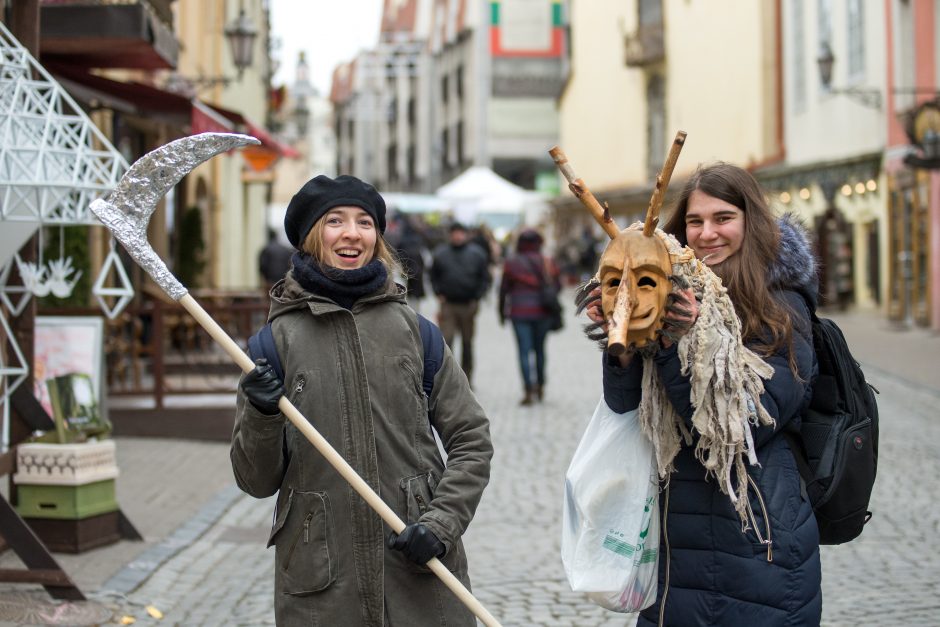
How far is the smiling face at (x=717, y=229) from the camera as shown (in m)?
3.47

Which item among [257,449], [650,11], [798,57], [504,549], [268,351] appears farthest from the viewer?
[650,11]

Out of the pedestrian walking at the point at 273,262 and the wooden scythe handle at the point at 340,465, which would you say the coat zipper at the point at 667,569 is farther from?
the pedestrian walking at the point at 273,262

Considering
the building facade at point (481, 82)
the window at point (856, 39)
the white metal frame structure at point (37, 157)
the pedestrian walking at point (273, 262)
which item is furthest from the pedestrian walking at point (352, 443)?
the building facade at point (481, 82)

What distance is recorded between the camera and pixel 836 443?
133 inches

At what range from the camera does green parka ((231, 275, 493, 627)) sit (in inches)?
128

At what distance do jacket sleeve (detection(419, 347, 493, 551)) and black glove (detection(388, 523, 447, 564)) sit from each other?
52 mm

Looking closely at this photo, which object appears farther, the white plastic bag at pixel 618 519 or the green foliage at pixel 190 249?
the green foliage at pixel 190 249

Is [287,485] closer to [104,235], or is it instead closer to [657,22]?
[104,235]

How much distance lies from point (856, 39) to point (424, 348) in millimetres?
23341

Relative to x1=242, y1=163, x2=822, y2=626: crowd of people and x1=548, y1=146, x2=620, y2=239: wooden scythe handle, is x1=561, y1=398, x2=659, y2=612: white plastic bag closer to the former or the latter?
x1=242, y1=163, x2=822, y2=626: crowd of people

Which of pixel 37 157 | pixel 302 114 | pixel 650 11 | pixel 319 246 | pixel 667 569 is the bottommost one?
pixel 667 569

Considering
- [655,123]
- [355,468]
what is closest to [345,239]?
[355,468]

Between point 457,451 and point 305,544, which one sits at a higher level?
point 457,451

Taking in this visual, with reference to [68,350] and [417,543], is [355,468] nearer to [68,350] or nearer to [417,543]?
[417,543]
